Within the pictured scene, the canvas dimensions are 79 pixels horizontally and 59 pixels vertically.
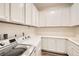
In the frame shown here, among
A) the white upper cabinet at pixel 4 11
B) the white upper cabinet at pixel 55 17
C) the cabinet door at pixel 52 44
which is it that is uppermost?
the white upper cabinet at pixel 55 17

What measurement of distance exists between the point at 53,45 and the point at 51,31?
88cm

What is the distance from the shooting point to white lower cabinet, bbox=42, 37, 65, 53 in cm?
413

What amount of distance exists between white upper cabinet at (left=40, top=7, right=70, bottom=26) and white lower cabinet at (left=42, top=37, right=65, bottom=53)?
0.75 m

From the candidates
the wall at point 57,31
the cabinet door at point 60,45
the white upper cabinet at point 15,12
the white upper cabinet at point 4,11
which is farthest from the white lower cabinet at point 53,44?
the white upper cabinet at point 4,11

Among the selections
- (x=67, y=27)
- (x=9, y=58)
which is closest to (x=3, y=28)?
(x=9, y=58)

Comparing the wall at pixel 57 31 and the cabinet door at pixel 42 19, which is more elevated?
the cabinet door at pixel 42 19

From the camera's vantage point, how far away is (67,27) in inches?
191

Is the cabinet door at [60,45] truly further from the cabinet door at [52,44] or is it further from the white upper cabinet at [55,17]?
the white upper cabinet at [55,17]

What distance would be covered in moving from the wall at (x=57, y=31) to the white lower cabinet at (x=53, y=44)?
1.86ft

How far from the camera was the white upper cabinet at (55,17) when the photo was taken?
455 centimetres

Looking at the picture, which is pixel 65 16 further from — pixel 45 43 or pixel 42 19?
pixel 45 43

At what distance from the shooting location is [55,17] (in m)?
4.73

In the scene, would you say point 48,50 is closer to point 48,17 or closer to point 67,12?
point 48,17

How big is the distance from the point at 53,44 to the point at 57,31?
86cm
